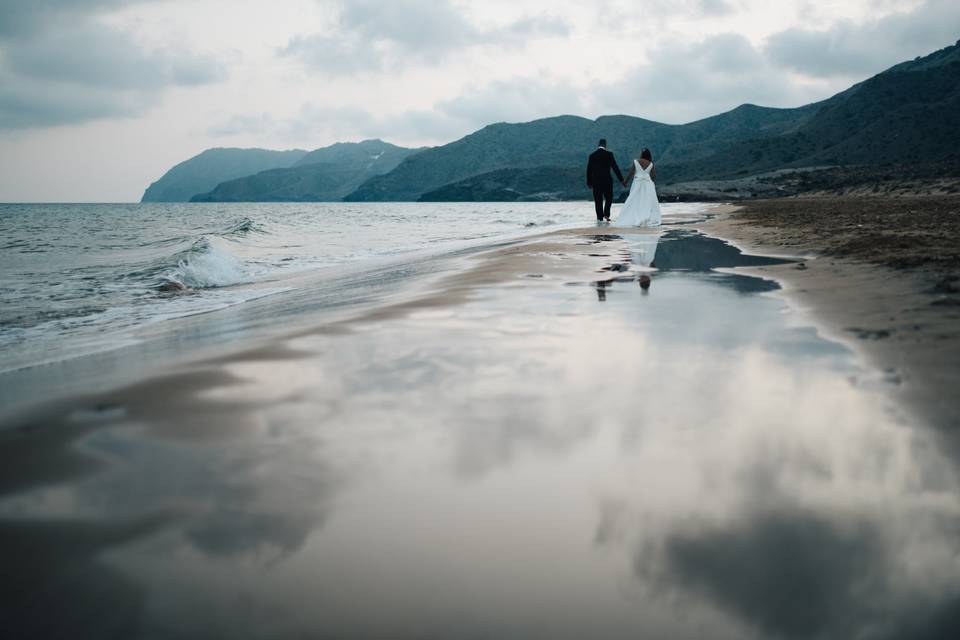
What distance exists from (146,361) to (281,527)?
2.78 metres

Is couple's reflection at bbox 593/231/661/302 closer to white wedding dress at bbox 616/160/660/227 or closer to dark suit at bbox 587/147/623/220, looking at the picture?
white wedding dress at bbox 616/160/660/227

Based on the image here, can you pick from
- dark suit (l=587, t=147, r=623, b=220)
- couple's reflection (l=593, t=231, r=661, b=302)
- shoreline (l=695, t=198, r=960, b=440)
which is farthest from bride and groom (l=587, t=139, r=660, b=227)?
shoreline (l=695, t=198, r=960, b=440)

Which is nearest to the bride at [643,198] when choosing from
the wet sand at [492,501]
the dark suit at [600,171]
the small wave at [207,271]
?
the dark suit at [600,171]

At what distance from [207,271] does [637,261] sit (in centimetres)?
753

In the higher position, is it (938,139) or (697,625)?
(938,139)

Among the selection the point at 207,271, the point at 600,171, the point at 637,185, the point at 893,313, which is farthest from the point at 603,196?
the point at 893,313

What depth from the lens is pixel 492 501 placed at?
1850 millimetres

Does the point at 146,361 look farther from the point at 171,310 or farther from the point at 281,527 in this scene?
the point at 171,310

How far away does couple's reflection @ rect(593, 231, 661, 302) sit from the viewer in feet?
18.9

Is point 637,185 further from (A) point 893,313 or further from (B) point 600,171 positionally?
(A) point 893,313

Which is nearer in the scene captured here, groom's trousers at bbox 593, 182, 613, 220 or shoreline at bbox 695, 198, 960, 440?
shoreline at bbox 695, 198, 960, 440

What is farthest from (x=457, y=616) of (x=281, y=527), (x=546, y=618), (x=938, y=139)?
(x=938, y=139)

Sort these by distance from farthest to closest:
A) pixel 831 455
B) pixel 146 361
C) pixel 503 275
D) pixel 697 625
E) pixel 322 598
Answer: pixel 503 275, pixel 146 361, pixel 831 455, pixel 322 598, pixel 697 625

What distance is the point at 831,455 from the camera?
6.61ft
